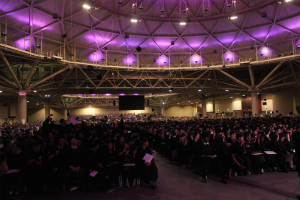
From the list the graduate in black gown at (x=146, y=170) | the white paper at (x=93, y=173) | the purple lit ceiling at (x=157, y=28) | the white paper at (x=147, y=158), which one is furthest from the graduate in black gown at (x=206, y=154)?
the purple lit ceiling at (x=157, y=28)

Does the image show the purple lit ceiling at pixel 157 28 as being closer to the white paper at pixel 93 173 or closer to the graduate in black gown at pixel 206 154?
the graduate in black gown at pixel 206 154

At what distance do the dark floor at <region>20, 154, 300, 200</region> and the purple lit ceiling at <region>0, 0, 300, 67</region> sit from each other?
1563cm

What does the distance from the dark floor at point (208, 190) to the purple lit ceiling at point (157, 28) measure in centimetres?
1563

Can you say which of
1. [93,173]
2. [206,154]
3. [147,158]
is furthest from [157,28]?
[93,173]

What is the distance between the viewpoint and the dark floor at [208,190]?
5.98m

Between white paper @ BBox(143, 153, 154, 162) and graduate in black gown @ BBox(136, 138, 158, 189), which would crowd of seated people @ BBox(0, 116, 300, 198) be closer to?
graduate in black gown @ BBox(136, 138, 158, 189)

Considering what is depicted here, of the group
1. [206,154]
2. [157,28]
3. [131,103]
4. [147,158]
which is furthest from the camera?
[131,103]

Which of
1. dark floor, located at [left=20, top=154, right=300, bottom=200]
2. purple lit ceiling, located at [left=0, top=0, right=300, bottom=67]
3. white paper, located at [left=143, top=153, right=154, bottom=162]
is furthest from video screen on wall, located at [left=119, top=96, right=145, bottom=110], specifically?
white paper, located at [left=143, top=153, right=154, bottom=162]

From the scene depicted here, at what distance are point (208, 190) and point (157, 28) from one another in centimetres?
2289

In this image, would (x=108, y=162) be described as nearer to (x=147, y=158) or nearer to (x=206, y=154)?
(x=147, y=158)

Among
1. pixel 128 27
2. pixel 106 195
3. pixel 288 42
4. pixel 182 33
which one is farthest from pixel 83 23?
pixel 288 42

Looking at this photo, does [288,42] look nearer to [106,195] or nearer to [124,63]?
[124,63]

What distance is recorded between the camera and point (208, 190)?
21.0ft

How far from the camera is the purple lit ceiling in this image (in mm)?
19656
